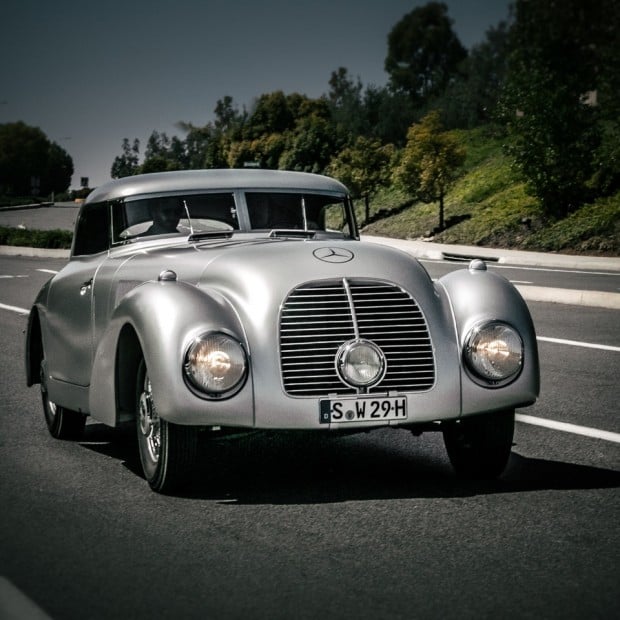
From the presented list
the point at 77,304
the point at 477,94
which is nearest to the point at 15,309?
the point at 77,304

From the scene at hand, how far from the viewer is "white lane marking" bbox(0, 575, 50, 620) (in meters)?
4.05

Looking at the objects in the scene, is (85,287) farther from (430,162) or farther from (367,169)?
(367,169)

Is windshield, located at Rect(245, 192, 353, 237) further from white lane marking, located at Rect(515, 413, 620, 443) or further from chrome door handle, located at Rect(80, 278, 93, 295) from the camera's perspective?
white lane marking, located at Rect(515, 413, 620, 443)

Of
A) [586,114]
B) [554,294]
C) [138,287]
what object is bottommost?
[554,294]

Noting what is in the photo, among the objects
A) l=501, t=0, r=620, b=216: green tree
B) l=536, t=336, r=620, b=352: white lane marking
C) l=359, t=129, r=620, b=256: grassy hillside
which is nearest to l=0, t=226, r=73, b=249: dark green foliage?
l=359, t=129, r=620, b=256: grassy hillside

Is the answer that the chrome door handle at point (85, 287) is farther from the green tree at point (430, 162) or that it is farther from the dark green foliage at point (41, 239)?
the green tree at point (430, 162)

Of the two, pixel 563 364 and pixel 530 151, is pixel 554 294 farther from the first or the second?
pixel 530 151

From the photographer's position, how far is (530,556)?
479cm

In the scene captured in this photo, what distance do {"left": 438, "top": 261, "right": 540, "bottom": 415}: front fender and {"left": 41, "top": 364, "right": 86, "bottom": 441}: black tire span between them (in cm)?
268

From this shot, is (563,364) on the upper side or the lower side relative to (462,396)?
lower

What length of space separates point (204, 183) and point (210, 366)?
2087 millimetres

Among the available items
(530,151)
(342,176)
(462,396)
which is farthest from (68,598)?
(342,176)

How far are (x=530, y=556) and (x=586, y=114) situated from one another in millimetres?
34721

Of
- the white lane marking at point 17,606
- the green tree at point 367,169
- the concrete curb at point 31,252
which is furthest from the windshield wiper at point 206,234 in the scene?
the green tree at point 367,169
